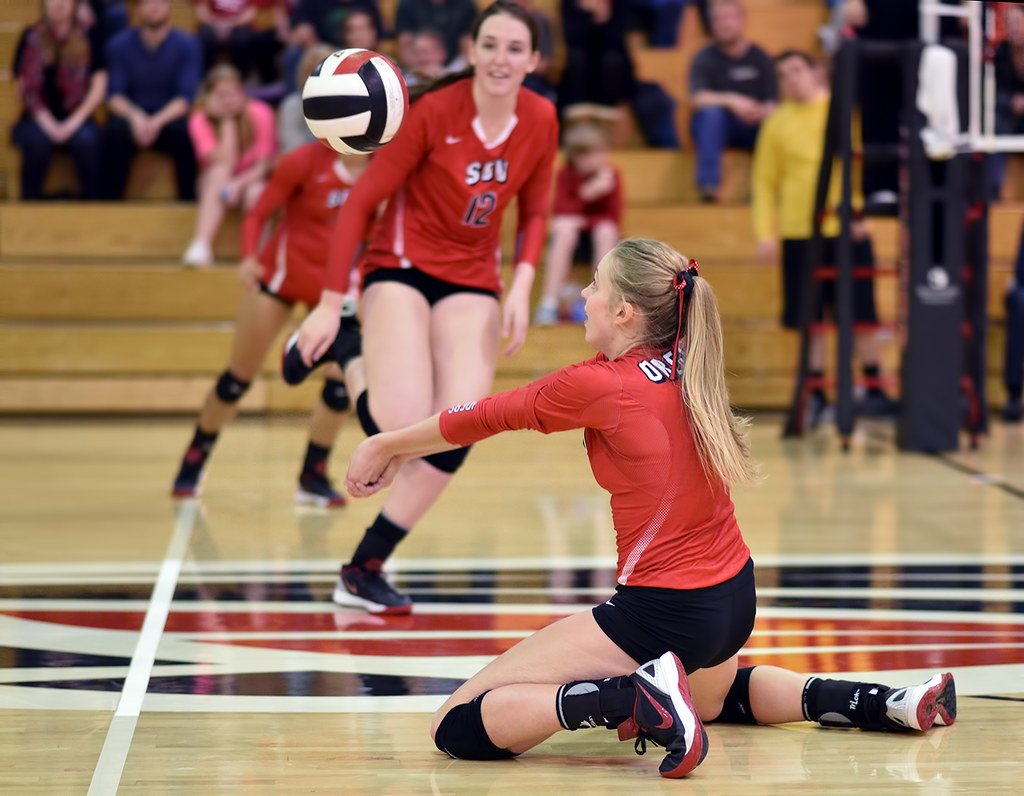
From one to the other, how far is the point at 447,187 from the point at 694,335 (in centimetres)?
163

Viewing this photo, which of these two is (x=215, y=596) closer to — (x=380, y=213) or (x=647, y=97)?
(x=380, y=213)

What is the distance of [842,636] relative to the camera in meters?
4.09

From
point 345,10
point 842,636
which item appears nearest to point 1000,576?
point 842,636

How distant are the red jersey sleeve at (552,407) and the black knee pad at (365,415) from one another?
129 centimetres

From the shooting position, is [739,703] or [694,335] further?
[739,703]

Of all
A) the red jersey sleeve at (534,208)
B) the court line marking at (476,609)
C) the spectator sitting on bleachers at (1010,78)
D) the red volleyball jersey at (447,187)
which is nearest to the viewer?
the court line marking at (476,609)

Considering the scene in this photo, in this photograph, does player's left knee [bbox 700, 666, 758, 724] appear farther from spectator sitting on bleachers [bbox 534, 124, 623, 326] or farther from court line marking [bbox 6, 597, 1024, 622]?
spectator sitting on bleachers [bbox 534, 124, 623, 326]

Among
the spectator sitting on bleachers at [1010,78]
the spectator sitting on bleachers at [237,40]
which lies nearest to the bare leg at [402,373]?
the spectator sitting on bleachers at [1010,78]

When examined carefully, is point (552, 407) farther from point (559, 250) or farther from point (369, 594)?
point (559, 250)

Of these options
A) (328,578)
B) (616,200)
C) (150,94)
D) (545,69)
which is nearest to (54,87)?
(150,94)

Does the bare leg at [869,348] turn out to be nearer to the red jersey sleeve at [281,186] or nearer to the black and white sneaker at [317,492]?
the black and white sneaker at [317,492]

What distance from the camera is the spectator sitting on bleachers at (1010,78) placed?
8.34 metres

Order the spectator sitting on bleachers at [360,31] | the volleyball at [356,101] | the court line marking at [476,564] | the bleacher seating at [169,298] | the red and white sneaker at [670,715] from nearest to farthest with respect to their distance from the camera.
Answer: the red and white sneaker at [670,715] < the volleyball at [356,101] < the court line marking at [476,564] < the bleacher seating at [169,298] < the spectator sitting on bleachers at [360,31]

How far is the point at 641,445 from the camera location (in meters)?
3.05
